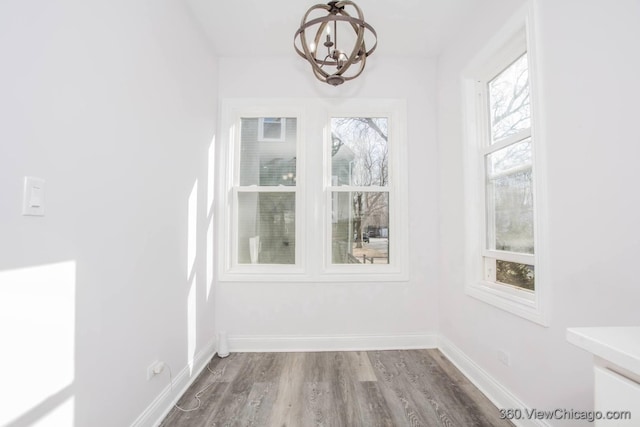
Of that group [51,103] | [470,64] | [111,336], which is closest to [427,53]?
[470,64]

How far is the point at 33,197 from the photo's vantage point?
1.02 meters

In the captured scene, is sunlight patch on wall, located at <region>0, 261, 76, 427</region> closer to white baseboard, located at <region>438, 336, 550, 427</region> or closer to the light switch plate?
the light switch plate

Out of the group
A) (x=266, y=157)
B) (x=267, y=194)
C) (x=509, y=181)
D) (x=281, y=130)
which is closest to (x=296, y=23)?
(x=281, y=130)

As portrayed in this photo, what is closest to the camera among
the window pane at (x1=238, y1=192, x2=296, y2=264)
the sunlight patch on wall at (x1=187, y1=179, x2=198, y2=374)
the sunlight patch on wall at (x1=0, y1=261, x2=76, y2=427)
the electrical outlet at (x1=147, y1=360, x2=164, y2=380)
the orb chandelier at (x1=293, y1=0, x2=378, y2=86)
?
the sunlight patch on wall at (x1=0, y1=261, x2=76, y2=427)

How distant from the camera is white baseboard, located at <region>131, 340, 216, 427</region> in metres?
1.68

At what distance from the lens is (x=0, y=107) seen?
926 millimetres

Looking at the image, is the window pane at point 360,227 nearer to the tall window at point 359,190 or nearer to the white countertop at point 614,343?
the tall window at point 359,190

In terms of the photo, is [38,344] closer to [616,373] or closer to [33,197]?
[33,197]

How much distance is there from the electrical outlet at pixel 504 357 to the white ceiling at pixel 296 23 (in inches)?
100

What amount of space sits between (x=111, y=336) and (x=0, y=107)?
3.50ft

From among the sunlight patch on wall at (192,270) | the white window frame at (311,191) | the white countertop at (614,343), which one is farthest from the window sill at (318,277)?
the white countertop at (614,343)

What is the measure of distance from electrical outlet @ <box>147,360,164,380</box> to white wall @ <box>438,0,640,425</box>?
2210 millimetres

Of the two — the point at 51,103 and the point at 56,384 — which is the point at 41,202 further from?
the point at 56,384

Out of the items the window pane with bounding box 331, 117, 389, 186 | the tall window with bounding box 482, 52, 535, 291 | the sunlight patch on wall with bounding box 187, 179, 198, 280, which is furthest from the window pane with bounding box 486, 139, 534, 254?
the sunlight patch on wall with bounding box 187, 179, 198, 280
